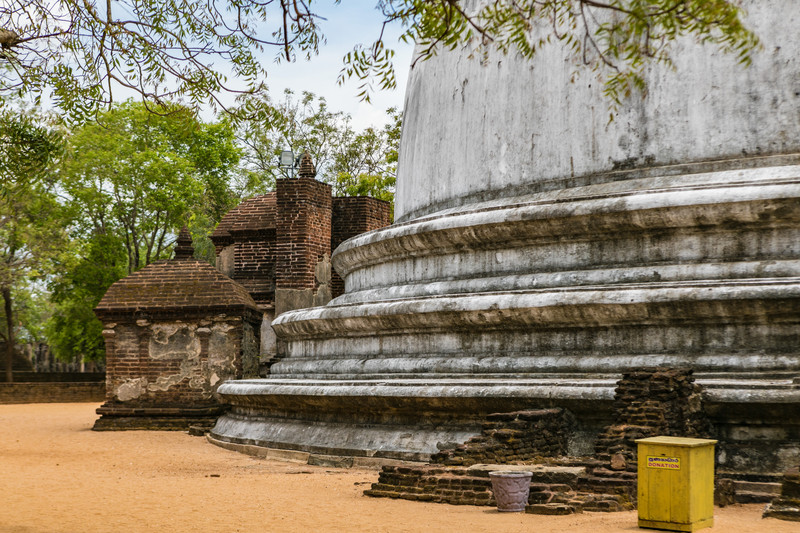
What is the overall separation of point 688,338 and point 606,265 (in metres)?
1.15

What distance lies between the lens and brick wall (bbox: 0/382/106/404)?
25266 mm

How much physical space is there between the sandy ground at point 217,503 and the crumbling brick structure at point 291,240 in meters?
6.33

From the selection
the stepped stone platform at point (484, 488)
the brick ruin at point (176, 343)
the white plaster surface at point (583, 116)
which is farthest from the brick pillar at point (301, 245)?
the stepped stone platform at point (484, 488)

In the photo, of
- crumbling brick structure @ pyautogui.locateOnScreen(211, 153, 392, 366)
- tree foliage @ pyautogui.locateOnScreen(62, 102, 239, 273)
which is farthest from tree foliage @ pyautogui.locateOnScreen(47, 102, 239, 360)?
crumbling brick structure @ pyautogui.locateOnScreen(211, 153, 392, 366)

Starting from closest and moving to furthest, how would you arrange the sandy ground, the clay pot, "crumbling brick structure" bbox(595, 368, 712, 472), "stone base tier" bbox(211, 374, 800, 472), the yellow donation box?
1. the yellow donation box
2. the sandy ground
3. the clay pot
4. "crumbling brick structure" bbox(595, 368, 712, 472)
5. "stone base tier" bbox(211, 374, 800, 472)

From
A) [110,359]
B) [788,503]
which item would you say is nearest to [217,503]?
[788,503]

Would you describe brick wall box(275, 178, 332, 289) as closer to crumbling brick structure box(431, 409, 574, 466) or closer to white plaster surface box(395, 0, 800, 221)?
white plaster surface box(395, 0, 800, 221)

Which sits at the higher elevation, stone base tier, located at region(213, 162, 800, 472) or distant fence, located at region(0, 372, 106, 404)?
stone base tier, located at region(213, 162, 800, 472)

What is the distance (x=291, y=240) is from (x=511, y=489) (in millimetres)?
11641

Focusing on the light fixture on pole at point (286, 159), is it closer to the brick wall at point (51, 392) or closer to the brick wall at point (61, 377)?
the brick wall at point (51, 392)

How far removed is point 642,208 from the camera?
798 cm

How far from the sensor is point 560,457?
6934 mm

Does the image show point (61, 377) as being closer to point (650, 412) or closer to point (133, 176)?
point (133, 176)

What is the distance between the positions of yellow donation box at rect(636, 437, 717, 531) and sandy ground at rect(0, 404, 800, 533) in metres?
0.16
